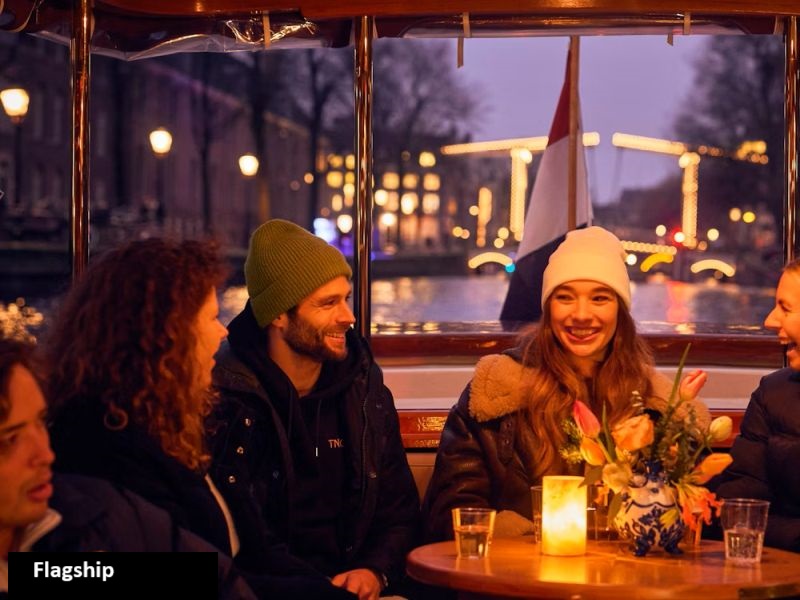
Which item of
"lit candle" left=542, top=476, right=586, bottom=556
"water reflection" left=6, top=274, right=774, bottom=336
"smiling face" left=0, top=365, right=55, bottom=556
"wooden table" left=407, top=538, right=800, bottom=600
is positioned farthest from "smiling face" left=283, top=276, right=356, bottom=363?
"water reflection" left=6, top=274, right=774, bottom=336

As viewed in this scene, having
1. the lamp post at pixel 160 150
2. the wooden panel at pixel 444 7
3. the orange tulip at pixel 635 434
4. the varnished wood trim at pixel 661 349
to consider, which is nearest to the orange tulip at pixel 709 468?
the orange tulip at pixel 635 434

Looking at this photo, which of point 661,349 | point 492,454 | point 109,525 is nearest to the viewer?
point 109,525

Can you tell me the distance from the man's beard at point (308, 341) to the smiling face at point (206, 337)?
84 centimetres

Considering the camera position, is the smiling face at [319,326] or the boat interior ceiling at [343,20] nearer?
the smiling face at [319,326]

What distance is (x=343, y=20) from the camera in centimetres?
577

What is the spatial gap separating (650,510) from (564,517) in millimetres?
223

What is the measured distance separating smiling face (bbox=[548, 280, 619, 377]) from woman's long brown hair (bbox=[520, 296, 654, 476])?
43 mm

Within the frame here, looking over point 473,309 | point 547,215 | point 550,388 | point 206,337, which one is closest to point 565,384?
point 550,388

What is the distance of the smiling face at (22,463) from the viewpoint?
2.75 meters

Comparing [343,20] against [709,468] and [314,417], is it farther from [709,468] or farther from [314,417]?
[709,468]

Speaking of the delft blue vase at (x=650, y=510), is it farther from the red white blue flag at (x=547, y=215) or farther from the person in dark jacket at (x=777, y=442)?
the red white blue flag at (x=547, y=215)

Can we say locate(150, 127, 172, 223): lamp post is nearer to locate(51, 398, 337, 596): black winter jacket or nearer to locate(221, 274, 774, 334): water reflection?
locate(221, 274, 774, 334): water reflection

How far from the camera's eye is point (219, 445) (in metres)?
4.17

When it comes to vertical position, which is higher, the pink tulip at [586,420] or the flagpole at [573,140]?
the flagpole at [573,140]
